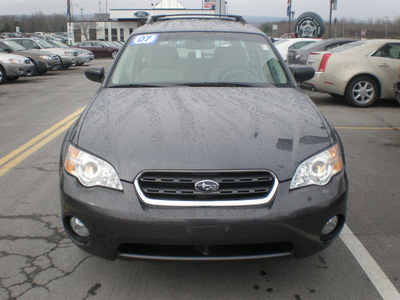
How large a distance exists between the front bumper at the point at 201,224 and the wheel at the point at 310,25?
2569cm

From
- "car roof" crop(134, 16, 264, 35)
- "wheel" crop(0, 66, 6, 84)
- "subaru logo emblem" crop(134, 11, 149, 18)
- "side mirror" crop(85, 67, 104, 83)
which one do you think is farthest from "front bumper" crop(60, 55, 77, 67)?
"subaru logo emblem" crop(134, 11, 149, 18)

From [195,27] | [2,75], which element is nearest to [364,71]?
[195,27]

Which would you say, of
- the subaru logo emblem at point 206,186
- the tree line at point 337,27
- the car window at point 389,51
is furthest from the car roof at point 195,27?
the tree line at point 337,27

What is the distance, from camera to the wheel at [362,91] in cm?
961

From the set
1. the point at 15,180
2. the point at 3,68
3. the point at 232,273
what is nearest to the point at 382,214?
the point at 232,273

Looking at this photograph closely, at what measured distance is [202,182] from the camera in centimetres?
239

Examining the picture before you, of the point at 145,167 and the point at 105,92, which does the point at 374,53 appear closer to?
the point at 105,92

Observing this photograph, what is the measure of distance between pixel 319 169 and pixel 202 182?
0.73 meters

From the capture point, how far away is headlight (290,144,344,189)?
250 centimetres

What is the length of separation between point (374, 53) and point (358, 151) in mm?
4559

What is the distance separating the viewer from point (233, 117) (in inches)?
118

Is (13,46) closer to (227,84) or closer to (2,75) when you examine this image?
(2,75)

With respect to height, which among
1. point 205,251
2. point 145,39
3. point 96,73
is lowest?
point 205,251

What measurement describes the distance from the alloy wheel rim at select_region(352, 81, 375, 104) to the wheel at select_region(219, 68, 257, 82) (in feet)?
21.1
